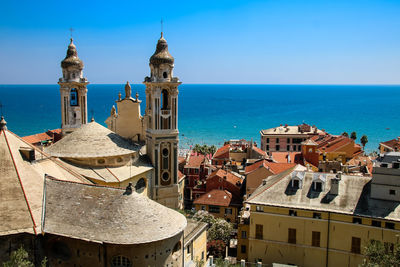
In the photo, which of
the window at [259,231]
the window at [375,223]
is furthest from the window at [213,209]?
the window at [375,223]

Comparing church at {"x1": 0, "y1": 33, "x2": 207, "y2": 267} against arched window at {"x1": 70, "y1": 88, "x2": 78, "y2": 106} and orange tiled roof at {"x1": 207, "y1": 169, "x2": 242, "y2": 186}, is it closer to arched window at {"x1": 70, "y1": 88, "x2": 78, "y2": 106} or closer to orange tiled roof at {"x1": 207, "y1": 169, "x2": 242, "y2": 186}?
arched window at {"x1": 70, "y1": 88, "x2": 78, "y2": 106}

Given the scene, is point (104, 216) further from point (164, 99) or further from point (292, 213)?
point (164, 99)

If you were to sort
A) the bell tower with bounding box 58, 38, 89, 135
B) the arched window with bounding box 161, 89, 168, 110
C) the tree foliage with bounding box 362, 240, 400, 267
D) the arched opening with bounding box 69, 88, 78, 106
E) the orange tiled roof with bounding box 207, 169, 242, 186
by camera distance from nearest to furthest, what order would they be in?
the tree foliage with bounding box 362, 240, 400, 267 < the arched window with bounding box 161, 89, 168, 110 < the bell tower with bounding box 58, 38, 89, 135 < the arched opening with bounding box 69, 88, 78, 106 < the orange tiled roof with bounding box 207, 169, 242, 186

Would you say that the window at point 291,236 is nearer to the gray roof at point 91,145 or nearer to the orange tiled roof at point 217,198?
the orange tiled roof at point 217,198

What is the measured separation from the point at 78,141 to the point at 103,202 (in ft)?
46.8

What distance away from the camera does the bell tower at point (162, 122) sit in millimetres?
38250

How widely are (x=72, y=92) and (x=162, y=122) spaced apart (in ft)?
43.3

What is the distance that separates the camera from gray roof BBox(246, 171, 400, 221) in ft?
96.3

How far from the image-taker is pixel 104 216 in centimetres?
2122

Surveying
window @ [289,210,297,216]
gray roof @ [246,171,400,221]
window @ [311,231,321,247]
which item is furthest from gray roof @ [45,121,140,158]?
window @ [311,231,321,247]

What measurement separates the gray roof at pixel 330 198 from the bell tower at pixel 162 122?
1056cm

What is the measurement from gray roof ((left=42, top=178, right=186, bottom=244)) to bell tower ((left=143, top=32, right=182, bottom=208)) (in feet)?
51.8

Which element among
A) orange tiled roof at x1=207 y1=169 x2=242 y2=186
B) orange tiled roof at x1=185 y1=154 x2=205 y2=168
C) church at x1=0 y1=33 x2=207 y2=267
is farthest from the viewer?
orange tiled roof at x1=185 y1=154 x2=205 y2=168

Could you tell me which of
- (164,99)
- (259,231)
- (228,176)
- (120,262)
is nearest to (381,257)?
(259,231)
